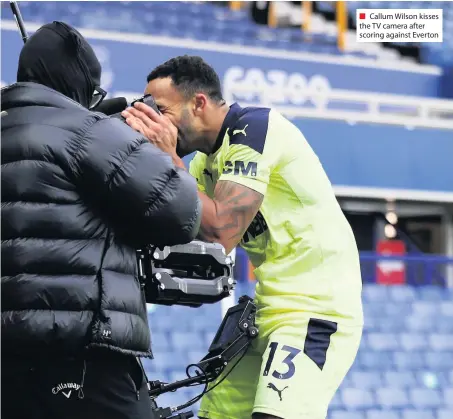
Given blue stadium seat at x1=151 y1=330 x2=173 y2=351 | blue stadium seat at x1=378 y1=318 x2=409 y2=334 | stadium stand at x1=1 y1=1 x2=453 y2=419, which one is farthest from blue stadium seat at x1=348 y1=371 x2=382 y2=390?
blue stadium seat at x1=151 y1=330 x2=173 y2=351

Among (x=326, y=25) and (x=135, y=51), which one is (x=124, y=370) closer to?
(x=135, y=51)

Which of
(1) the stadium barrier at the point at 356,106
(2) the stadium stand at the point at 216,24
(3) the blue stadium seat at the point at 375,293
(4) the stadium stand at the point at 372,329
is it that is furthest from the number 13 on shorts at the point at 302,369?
(2) the stadium stand at the point at 216,24

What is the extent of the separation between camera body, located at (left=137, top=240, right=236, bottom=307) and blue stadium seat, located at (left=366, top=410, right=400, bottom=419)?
588 centimetres

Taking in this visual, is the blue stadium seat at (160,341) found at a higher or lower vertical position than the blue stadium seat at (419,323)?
higher

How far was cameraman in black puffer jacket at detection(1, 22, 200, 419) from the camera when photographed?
7.56 feet

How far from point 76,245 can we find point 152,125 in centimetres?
57

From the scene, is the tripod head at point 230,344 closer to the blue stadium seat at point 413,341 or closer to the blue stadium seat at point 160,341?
the blue stadium seat at point 160,341

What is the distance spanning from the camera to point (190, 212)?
7.88 feet

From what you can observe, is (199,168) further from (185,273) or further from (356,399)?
(356,399)

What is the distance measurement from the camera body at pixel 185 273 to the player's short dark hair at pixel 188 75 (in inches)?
29.4

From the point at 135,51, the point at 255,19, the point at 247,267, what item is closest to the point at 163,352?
the point at 247,267

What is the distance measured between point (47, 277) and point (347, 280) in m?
1.20

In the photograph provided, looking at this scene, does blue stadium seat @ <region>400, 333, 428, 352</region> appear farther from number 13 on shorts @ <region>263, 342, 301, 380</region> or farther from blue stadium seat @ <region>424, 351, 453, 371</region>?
number 13 on shorts @ <region>263, 342, 301, 380</region>

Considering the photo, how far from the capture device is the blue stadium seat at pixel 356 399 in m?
8.34
